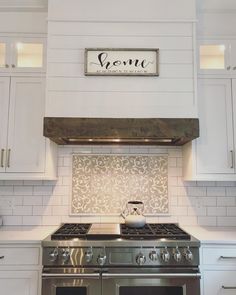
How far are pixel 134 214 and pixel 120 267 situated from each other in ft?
1.92

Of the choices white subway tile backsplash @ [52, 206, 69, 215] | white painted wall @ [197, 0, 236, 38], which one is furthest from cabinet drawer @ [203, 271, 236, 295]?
white painted wall @ [197, 0, 236, 38]

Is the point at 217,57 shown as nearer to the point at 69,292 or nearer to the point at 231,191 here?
the point at 231,191

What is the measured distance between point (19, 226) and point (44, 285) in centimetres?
81

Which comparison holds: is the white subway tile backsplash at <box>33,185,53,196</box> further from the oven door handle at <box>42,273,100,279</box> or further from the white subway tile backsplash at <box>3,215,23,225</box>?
the oven door handle at <box>42,273,100,279</box>

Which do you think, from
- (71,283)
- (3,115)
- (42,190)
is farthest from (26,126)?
(71,283)

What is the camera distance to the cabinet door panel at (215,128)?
92.9 inches

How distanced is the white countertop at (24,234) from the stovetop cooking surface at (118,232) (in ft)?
0.44

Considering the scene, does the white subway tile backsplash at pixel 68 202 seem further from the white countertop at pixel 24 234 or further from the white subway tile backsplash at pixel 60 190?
the white countertop at pixel 24 234

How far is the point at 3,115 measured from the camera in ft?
7.84

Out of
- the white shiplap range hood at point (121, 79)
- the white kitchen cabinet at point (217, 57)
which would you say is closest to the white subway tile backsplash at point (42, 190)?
the white shiplap range hood at point (121, 79)

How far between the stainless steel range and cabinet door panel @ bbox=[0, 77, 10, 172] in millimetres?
854

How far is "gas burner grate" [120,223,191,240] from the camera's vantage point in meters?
2.02

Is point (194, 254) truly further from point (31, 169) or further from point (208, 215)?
point (31, 169)

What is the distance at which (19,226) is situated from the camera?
257cm
